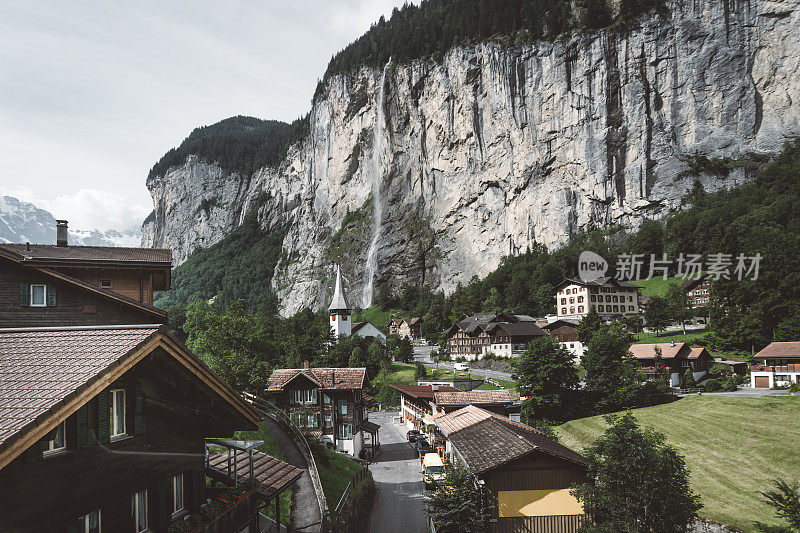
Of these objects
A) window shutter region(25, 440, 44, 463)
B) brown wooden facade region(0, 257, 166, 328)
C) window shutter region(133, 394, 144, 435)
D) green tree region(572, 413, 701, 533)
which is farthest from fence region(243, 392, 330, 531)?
window shutter region(25, 440, 44, 463)

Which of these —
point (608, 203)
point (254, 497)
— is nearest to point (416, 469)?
point (254, 497)

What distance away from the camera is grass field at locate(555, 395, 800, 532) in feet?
79.6

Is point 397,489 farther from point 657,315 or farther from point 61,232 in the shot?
point 657,315

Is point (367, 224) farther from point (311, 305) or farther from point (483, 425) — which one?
point (483, 425)

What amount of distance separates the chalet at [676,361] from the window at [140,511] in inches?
2054

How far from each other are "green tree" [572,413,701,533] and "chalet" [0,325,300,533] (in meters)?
11.3

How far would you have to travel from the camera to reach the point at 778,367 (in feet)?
151

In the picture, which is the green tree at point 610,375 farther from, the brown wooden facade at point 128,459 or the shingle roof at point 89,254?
the brown wooden facade at point 128,459

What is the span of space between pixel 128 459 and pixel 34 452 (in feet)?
6.09

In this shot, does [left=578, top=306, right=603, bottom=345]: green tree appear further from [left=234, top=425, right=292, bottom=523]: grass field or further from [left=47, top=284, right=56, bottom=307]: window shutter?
[left=47, top=284, right=56, bottom=307]: window shutter

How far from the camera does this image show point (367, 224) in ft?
487

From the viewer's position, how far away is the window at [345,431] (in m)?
36.9

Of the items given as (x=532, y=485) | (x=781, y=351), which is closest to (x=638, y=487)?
(x=532, y=485)

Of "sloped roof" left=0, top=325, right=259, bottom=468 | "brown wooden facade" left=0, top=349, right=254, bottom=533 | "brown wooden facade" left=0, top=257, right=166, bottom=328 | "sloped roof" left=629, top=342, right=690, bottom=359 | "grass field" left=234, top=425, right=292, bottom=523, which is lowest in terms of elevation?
"grass field" left=234, top=425, right=292, bottom=523
